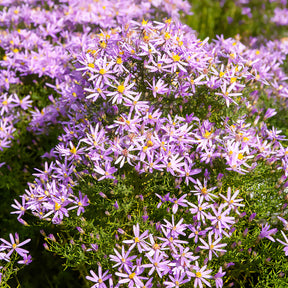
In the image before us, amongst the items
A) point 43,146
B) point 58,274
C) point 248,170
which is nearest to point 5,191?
point 43,146

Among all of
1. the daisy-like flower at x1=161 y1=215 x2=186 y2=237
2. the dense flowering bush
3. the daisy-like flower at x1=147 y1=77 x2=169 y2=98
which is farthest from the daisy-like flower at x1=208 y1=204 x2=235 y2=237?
the daisy-like flower at x1=147 y1=77 x2=169 y2=98

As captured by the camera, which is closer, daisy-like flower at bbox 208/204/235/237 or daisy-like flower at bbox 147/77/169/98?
daisy-like flower at bbox 208/204/235/237

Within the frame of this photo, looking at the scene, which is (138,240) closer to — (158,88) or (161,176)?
(161,176)

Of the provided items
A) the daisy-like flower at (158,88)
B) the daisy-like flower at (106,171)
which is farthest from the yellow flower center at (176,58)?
the daisy-like flower at (106,171)

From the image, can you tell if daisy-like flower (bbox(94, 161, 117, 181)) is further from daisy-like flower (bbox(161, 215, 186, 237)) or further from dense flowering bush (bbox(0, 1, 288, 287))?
daisy-like flower (bbox(161, 215, 186, 237))

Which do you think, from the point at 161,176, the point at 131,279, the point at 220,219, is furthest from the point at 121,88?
the point at 131,279

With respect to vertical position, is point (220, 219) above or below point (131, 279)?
above

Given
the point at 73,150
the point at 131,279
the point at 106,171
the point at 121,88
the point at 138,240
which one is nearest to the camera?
the point at 131,279

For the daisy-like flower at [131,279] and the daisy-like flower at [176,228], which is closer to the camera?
the daisy-like flower at [131,279]

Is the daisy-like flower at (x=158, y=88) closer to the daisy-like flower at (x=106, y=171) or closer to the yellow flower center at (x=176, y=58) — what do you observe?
the yellow flower center at (x=176, y=58)

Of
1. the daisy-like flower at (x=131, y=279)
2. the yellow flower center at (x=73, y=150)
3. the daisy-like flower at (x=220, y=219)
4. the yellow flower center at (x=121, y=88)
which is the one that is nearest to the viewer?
the daisy-like flower at (x=131, y=279)

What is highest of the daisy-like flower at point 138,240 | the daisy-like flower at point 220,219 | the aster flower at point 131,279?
the daisy-like flower at point 220,219
